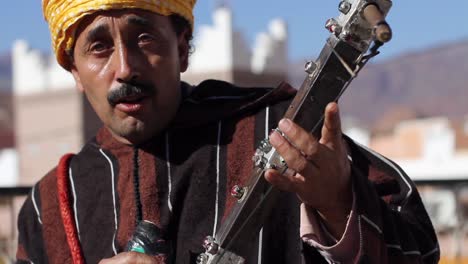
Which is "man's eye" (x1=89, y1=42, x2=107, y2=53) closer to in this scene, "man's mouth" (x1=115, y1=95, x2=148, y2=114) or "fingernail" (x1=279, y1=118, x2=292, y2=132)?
"man's mouth" (x1=115, y1=95, x2=148, y2=114)

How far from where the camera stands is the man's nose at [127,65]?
2.65 m

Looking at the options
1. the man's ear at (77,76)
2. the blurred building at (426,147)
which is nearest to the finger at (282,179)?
the man's ear at (77,76)

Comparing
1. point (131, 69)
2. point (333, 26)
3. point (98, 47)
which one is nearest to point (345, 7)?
point (333, 26)

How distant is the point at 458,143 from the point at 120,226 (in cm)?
3697

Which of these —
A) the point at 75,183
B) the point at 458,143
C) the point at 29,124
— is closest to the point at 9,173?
the point at 29,124

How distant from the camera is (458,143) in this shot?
38.7 meters

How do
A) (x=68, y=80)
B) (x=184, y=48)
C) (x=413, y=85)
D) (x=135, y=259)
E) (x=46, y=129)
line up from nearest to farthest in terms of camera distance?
1. (x=135, y=259)
2. (x=184, y=48)
3. (x=68, y=80)
4. (x=46, y=129)
5. (x=413, y=85)

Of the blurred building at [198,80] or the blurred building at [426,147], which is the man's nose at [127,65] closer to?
the blurred building at [426,147]

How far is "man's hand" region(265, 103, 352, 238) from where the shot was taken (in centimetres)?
206

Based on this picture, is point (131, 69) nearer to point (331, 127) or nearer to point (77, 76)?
point (77, 76)

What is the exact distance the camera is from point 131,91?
2650 millimetres

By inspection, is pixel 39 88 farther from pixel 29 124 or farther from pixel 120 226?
pixel 120 226

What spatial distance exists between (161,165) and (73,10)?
488mm

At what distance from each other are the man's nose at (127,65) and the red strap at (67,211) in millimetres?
473
